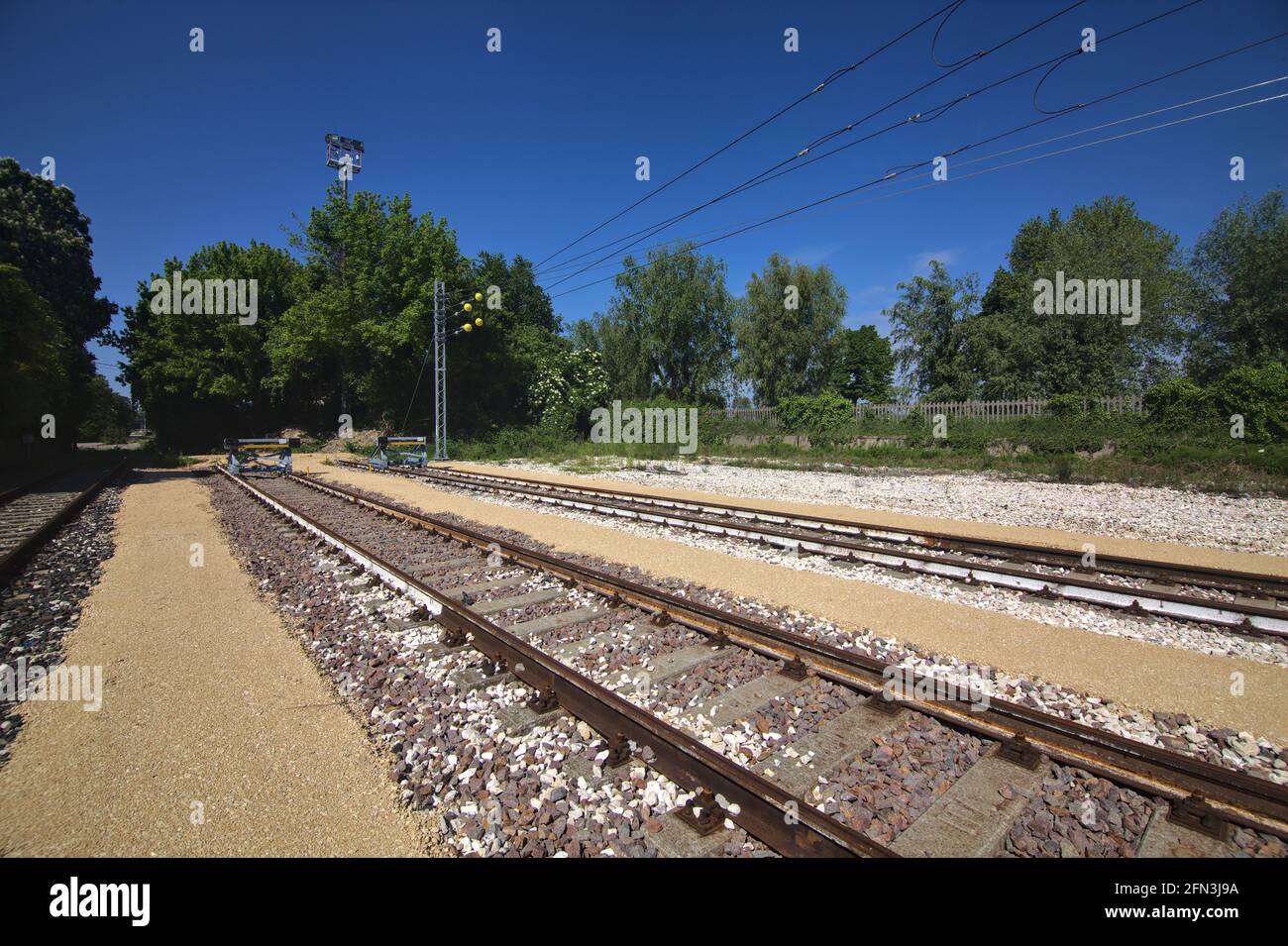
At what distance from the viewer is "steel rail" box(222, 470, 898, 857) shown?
2473 mm

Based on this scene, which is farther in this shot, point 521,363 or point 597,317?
point 597,317

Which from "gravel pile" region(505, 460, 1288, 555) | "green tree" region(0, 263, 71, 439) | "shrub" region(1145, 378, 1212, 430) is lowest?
"gravel pile" region(505, 460, 1288, 555)

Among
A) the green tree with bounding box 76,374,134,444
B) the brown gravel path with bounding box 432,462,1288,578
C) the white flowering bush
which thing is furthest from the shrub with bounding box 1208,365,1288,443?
the green tree with bounding box 76,374,134,444

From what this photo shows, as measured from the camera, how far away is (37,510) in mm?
13023

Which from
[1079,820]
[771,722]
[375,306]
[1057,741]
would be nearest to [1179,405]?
[1057,741]

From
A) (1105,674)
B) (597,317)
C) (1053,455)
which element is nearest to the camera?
(1105,674)

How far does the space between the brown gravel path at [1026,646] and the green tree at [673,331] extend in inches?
1478

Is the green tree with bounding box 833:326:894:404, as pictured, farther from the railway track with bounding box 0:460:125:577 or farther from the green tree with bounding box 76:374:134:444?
the green tree with bounding box 76:374:134:444

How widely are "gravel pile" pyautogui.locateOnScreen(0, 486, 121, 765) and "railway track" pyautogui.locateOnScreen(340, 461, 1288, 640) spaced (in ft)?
25.7

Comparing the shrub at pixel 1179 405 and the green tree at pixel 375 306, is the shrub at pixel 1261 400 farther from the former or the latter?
the green tree at pixel 375 306

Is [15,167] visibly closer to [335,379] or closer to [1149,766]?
[335,379]

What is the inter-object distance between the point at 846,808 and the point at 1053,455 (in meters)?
20.7

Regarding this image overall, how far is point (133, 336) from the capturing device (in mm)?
43062

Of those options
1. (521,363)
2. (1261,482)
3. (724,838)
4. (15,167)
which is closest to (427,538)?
(724,838)
